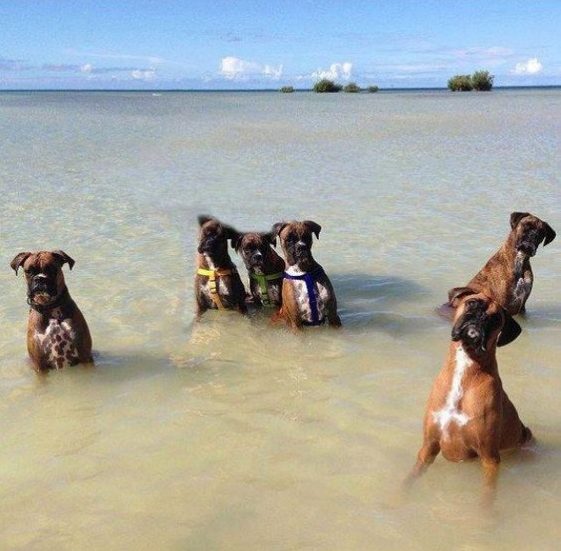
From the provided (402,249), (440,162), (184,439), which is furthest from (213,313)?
(440,162)

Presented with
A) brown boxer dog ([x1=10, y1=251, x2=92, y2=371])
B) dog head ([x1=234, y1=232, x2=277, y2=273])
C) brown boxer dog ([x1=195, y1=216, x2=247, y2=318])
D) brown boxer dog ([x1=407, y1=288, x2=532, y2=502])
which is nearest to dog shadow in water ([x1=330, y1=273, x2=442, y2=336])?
dog head ([x1=234, y1=232, x2=277, y2=273])

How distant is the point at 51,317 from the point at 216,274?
90.0 inches

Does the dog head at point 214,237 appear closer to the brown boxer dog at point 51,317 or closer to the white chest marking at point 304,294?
the white chest marking at point 304,294

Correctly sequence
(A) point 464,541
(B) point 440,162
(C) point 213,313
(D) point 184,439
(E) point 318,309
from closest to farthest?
(A) point 464,541 → (D) point 184,439 → (E) point 318,309 → (C) point 213,313 → (B) point 440,162

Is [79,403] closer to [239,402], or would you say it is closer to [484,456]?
[239,402]

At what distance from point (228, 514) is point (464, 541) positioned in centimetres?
150

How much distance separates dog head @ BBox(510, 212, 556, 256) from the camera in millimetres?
7543

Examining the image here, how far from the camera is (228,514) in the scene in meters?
4.52

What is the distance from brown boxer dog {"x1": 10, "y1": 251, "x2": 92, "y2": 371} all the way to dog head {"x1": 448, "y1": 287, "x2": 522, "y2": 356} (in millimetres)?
3792

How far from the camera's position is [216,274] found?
827 centimetres

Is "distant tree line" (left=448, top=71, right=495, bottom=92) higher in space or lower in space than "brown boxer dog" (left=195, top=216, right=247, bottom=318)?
higher

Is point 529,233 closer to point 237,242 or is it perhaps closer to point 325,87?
point 237,242

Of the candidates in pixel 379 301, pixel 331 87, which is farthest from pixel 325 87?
pixel 379 301

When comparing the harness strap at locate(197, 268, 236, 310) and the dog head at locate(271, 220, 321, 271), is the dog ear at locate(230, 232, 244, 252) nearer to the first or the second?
the harness strap at locate(197, 268, 236, 310)
